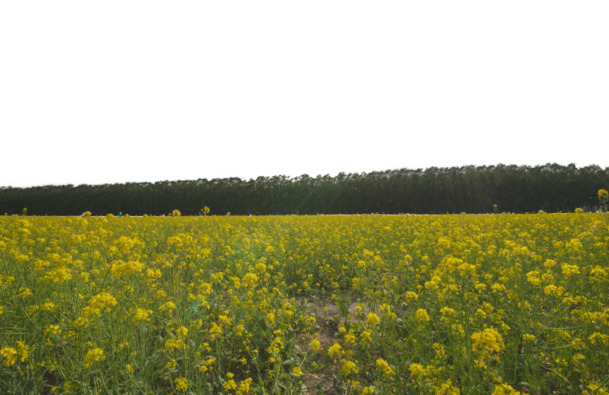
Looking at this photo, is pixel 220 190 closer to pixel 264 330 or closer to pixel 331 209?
pixel 331 209

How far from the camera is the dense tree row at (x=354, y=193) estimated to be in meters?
33.7

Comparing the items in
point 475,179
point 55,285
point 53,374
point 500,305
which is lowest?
point 53,374

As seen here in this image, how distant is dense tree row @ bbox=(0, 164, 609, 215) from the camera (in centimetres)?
3369

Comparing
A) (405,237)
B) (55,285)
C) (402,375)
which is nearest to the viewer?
(402,375)

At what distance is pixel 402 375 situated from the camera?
122 inches

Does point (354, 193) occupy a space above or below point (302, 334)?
above

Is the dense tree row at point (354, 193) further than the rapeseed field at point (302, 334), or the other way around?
the dense tree row at point (354, 193)

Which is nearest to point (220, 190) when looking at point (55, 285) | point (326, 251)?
point (326, 251)

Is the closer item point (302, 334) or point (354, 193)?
point (302, 334)

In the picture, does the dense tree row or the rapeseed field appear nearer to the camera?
the rapeseed field

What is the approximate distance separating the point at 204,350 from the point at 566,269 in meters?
4.13

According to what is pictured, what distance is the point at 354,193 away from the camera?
38.7m

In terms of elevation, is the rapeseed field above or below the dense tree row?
below

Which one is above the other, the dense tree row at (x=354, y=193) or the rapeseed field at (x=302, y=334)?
the dense tree row at (x=354, y=193)
